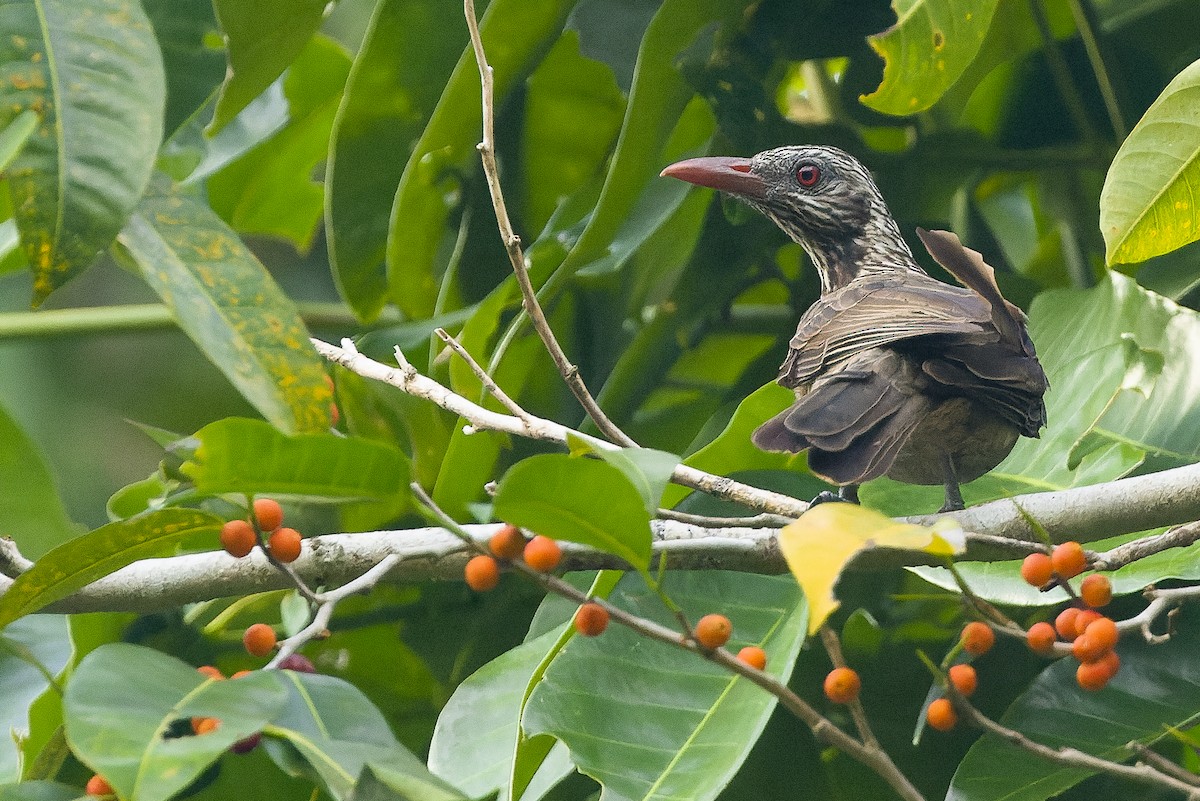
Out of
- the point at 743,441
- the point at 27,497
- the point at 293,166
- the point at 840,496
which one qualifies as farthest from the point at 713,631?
the point at 293,166

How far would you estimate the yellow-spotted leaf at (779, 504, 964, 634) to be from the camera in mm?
1075

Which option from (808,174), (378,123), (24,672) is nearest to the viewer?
(24,672)

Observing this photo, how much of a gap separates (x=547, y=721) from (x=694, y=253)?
1145 mm

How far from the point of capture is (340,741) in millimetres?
1323

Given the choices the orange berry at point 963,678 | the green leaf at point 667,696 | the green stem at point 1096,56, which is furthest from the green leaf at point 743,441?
the green stem at point 1096,56

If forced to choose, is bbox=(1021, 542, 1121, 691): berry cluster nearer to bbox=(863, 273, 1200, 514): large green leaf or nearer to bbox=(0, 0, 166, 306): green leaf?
bbox=(863, 273, 1200, 514): large green leaf

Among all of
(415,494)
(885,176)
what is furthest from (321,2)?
(415,494)

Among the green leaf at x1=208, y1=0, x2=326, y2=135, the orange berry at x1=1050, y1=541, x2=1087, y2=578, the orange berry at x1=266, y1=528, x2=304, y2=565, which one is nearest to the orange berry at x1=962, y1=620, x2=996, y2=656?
the orange berry at x1=1050, y1=541, x2=1087, y2=578

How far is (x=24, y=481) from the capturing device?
7.20 feet

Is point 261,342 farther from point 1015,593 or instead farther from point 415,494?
point 1015,593

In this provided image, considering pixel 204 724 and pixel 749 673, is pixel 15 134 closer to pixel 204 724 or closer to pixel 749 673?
pixel 204 724

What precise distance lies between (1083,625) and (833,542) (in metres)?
0.67

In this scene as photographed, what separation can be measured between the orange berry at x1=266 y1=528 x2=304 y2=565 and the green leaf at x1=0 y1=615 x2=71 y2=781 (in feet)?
1.89

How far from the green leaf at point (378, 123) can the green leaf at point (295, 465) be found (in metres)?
1.40
